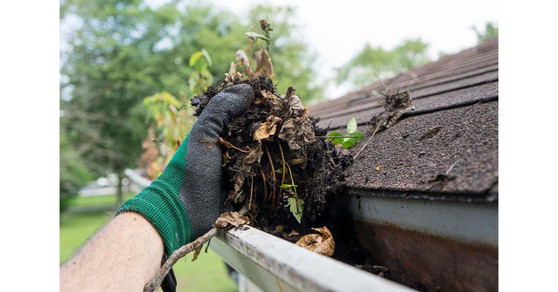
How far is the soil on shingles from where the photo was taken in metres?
1.07

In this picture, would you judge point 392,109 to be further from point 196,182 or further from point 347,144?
point 196,182

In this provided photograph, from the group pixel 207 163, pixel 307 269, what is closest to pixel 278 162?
pixel 207 163

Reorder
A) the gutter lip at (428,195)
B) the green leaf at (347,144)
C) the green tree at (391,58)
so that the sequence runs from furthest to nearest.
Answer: the green tree at (391,58)
the green leaf at (347,144)
the gutter lip at (428,195)

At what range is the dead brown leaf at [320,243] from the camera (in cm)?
99

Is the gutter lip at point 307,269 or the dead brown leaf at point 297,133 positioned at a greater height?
the dead brown leaf at point 297,133

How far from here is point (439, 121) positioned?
1.13 metres

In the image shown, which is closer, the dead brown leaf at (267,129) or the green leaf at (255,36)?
the dead brown leaf at (267,129)

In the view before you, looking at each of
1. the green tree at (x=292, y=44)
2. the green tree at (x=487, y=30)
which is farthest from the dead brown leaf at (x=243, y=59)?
the green tree at (x=292, y=44)

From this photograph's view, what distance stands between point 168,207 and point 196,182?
0.11 meters

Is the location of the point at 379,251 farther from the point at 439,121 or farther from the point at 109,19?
the point at 109,19

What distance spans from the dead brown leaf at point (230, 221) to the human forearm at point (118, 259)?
0.17 metres

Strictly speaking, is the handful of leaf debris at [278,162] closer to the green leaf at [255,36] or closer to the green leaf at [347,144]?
the green leaf at [347,144]

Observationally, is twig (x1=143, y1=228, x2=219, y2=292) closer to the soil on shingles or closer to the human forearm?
the human forearm

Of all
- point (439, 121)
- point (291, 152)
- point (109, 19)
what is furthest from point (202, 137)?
point (109, 19)
